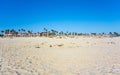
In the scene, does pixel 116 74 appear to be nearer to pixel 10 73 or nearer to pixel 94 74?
pixel 94 74

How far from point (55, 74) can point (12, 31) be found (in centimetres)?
10800

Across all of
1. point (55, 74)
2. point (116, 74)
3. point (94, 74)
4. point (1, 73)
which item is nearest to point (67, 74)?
point (55, 74)

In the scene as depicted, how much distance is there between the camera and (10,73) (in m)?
7.85

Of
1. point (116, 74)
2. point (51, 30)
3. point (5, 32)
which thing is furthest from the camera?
point (51, 30)

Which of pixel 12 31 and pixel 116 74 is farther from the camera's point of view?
pixel 12 31

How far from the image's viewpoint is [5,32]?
110m

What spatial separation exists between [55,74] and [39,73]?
2.07 feet

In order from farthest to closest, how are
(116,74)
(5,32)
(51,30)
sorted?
(51,30)
(5,32)
(116,74)

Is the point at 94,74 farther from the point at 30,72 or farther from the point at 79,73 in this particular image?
the point at 30,72

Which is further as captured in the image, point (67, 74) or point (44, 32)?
point (44, 32)

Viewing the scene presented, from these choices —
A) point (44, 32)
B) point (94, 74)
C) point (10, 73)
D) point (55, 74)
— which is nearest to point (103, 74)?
point (94, 74)

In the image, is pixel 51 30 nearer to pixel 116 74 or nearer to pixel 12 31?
pixel 12 31

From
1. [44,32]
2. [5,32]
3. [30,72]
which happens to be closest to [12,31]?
[5,32]

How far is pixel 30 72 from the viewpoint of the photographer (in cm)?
811
